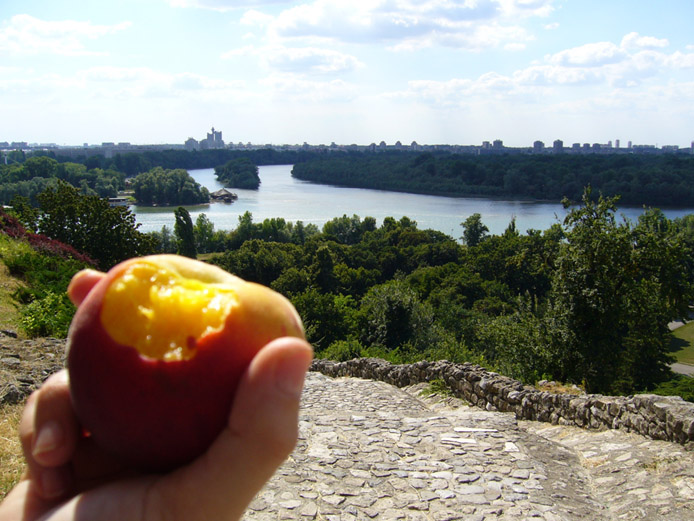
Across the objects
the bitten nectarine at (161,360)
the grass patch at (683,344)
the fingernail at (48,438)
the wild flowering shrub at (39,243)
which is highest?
the bitten nectarine at (161,360)

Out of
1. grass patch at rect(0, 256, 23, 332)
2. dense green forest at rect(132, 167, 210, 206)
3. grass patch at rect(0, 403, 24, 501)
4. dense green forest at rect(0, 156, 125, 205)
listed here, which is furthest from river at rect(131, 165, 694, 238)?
grass patch at rect(0, 403, 24, 501)

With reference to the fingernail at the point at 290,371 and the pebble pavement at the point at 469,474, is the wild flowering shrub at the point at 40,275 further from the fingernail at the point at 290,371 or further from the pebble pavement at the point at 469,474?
the fingernail at the point at 290,371

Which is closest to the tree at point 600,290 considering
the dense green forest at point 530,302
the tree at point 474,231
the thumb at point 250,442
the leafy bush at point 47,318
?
the dense green forest at point 530,302

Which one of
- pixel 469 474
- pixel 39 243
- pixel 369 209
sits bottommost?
pixel 369 209

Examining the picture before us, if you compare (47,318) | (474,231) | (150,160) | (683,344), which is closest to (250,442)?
(47,318)

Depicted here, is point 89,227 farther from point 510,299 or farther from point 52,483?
point 510,299

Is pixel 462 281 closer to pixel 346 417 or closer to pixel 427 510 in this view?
pixel 346 417
